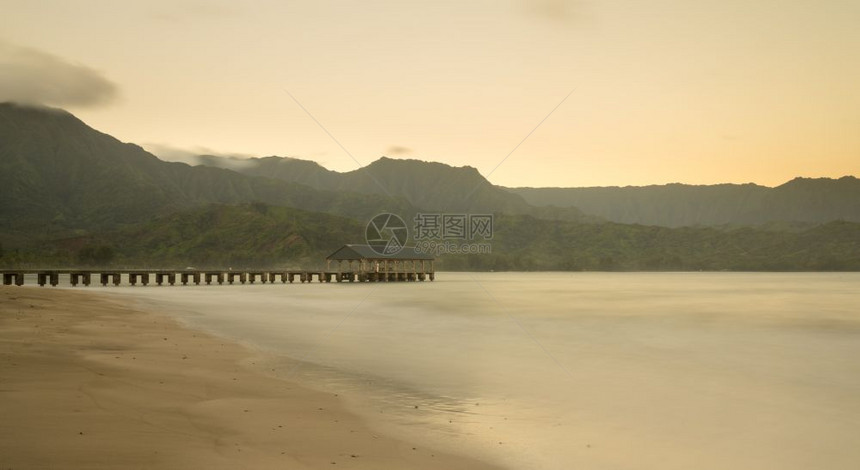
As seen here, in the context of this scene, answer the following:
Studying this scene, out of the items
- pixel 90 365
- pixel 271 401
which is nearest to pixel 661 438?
pixel 271 401

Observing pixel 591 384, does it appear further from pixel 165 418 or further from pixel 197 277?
pixel 197 277

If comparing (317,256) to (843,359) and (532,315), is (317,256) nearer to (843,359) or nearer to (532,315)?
(532,315)

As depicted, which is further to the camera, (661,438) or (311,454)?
(661,438)

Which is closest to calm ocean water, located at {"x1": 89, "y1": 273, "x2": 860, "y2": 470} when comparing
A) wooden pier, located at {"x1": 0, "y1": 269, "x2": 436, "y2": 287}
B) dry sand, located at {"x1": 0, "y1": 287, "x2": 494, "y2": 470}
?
dry sand, located at {"x1": 0, "y1": 287, "x2": 494, "y2": 470}

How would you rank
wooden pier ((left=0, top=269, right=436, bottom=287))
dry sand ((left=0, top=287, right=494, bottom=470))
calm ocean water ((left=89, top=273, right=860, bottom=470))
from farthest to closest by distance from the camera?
wooden pier ((left=0, top=269, right=436, bottom=287)), calm ocean water ((left=89, top=273, right=860, bottom=470)), dry sand ((left=0, top=287, right=494, bottom=470))

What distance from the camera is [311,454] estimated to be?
7.68 metres

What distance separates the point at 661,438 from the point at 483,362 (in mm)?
8531

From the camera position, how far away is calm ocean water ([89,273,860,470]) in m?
9.41

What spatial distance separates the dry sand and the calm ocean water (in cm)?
92

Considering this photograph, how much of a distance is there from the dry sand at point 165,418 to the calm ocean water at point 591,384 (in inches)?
36.3

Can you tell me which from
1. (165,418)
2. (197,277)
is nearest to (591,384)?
(165,418)

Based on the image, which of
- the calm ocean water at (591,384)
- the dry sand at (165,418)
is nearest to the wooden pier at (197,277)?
the calm ocean water at (591,384)

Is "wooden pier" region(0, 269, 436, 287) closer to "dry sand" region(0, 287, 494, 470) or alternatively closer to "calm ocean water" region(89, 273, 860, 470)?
"calm ocean water" region(89, 273, 860, 470)

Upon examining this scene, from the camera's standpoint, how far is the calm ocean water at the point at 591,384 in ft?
Answer: 30.9
